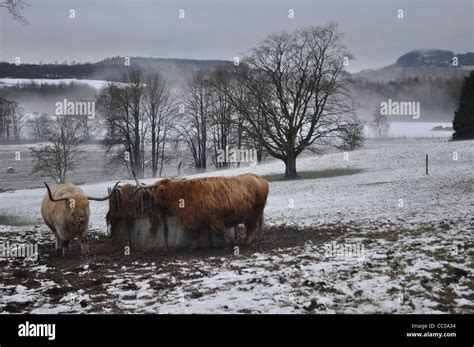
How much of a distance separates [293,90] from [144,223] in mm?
22113

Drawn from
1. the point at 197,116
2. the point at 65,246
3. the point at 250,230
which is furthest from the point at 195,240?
the point at 197,116

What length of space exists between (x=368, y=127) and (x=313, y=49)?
1010cm

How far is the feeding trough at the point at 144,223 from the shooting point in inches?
350

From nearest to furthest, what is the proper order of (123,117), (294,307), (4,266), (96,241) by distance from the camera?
(294,307) < (4,266) < (96,241) < (123,117)

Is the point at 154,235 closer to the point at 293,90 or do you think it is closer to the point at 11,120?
the point at 11,120

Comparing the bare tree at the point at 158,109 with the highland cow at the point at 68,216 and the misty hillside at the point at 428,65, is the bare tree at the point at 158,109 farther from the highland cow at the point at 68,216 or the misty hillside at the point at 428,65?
the highland cow at the point at 68,216

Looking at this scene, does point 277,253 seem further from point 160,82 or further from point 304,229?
point 160,82

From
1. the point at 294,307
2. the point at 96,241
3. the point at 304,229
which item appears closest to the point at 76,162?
the point at 96,241

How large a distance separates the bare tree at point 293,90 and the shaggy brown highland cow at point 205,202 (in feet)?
57.7

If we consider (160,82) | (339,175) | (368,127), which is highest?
(160,82)

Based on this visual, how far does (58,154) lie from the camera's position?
24.4m

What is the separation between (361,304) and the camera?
514cm

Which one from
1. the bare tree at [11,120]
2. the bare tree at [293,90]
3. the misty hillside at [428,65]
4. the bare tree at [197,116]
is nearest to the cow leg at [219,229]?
the misty hillside at [428,65]

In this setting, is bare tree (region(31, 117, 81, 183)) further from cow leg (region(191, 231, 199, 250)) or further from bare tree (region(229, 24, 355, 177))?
cow leg (region(191, 231, 199, 250))
